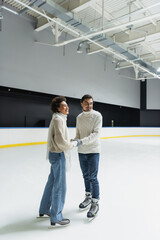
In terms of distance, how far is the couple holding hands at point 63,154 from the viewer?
198cm

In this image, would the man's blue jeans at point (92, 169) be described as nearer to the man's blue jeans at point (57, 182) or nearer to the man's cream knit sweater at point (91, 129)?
the man's cream knit sweater at point (91, 129)

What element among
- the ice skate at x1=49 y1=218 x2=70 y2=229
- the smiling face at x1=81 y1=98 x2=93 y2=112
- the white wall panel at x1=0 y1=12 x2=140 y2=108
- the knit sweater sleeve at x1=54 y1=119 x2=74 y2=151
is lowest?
the ice skate at x1=49 y1=218 x2=70 y2=229

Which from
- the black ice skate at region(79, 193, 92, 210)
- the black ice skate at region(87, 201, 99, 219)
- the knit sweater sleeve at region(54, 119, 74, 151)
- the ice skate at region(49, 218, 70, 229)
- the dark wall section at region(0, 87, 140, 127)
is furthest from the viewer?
the dark wall section at region(0, 87, 140, 127)

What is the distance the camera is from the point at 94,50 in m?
12.2

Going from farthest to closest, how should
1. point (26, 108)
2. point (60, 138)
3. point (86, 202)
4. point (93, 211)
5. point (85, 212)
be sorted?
point (26, 108), point (86, 202), point (85, 212), point (93, 211), point (60, 138)

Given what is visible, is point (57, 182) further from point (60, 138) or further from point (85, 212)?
point (85, 212)

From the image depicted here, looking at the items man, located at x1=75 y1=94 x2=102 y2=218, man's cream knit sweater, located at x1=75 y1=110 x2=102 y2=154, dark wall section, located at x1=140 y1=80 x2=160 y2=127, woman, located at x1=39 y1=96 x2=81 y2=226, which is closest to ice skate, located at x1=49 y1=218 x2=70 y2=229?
woman, located at x1=39 y1=96 x2=81 y2=226

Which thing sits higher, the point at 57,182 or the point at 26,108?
the point at 26,108

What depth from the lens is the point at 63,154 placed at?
204 centimetres

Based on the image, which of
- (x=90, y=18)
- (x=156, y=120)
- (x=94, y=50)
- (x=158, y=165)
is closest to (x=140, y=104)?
(x=156, y=120)

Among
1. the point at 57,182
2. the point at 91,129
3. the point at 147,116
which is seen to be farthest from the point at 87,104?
the point at 147,116

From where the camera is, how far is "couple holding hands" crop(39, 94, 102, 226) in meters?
1.98

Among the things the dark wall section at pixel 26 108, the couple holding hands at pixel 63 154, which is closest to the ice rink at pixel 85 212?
the couple holding hands at pixel 63 154

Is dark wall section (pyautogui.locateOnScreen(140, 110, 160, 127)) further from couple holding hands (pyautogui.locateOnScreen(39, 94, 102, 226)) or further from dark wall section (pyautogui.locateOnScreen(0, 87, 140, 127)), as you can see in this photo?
couple holding hands (pyautogui.locateOnScreen(39, 94, 102, 226))
